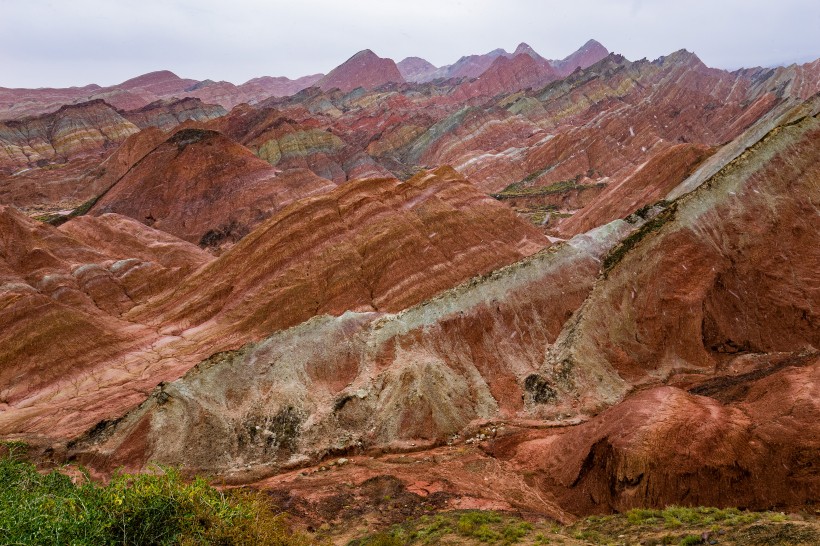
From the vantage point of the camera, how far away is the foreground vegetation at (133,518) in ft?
41.3

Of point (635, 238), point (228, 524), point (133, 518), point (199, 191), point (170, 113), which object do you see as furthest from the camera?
point (170, 113)

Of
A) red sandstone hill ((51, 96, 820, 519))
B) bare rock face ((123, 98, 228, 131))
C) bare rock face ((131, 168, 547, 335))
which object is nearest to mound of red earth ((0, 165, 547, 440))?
bare rock face ((131, 168, 547, 335))

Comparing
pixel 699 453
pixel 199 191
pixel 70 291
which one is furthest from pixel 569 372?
pixel 199 191

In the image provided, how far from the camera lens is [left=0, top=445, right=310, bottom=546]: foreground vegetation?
496 inches

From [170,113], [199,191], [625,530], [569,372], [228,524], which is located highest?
[170,113]

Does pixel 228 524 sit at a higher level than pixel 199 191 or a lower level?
lower

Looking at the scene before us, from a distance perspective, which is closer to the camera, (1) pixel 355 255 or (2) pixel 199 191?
(1) pixel 355 255

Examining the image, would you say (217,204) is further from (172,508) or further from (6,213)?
(172,508)

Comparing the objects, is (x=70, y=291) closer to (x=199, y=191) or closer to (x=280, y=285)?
(x=280, y=285)

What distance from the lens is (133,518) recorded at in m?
14.3

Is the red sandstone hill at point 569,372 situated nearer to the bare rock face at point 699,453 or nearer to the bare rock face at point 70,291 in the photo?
the bare rock face at point 699,453

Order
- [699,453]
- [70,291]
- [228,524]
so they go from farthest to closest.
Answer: [70,291], [699,453], [228,524]

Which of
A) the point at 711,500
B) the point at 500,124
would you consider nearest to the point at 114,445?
the point at 711,500

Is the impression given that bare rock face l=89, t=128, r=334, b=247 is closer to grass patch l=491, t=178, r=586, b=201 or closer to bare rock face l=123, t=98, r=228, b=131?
grass patch l=491, t=178, r=586, b=201
